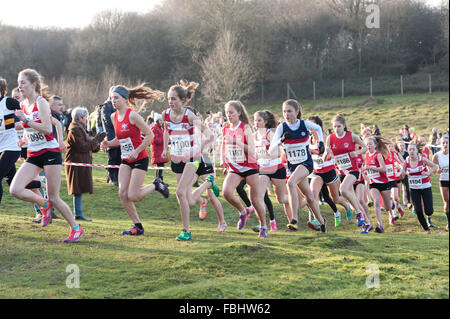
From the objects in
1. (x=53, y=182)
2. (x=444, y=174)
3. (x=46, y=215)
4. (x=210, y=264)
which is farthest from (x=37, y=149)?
(x=444, y=174)

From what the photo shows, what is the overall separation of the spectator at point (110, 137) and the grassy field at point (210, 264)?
8.71ft

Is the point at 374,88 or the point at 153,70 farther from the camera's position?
the point at 153,70

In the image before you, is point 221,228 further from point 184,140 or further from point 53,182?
point 53,182

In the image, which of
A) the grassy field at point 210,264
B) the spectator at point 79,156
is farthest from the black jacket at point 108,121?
the grassy field at point 210,264

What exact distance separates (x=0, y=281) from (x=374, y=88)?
43.0m

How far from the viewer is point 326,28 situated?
51719 millimetres

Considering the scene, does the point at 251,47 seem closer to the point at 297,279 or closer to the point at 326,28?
the point at 326,28

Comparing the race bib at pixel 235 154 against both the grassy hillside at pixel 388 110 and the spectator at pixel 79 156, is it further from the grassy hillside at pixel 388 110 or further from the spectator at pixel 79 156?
the grassy hillside at pixel 388 110

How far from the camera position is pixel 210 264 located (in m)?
6.44

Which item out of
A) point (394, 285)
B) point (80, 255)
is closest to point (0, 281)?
point (80, 255)

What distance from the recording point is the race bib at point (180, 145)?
26.3 feet

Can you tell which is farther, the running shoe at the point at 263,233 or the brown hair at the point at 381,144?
the brown hair at the point at 381,144

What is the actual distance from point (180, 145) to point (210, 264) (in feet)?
7.36

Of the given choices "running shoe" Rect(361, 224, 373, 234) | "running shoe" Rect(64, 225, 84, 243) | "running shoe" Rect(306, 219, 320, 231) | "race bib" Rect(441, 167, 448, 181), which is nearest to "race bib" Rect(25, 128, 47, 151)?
"running shoe" Rect(64, 225, 84, 243)
